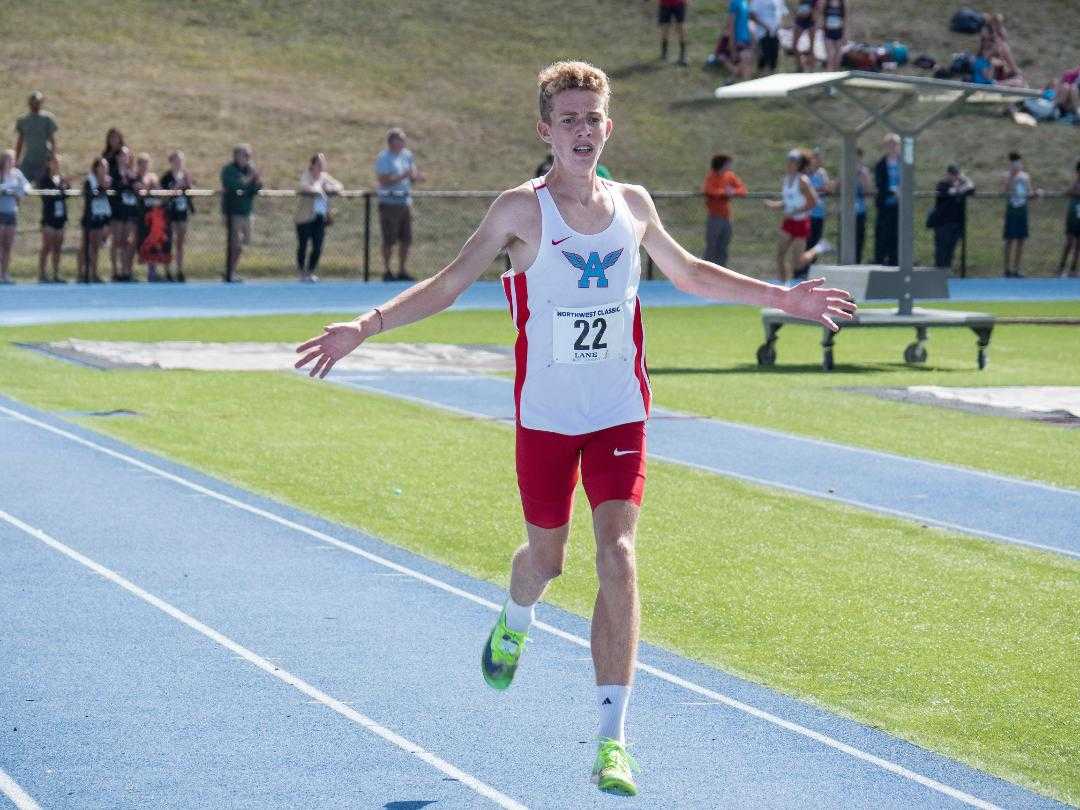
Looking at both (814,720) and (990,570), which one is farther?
(990,570)

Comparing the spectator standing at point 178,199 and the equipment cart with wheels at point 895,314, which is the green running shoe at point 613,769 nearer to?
the equipment cart with wheels at point 895,314

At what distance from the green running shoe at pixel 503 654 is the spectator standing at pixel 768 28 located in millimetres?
40798

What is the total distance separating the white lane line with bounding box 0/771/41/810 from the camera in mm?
5840

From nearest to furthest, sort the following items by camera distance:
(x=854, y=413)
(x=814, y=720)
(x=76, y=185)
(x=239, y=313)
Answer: (x=814, y=720) → (x=854, y=413) → (x=239, y=313) → (x=76, y=185)

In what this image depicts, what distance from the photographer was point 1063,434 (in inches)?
592

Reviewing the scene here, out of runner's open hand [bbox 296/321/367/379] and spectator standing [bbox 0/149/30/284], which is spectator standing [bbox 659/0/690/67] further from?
runner's open hand [bbox 296/321/367/379]

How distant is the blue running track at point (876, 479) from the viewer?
11234 mm

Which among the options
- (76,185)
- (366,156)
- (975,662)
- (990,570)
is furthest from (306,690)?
(366,156)

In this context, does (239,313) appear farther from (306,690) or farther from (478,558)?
(306,690)

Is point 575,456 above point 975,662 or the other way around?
above

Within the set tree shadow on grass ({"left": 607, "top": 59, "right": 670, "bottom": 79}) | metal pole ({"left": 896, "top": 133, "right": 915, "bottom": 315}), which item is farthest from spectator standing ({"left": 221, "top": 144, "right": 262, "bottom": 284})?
tree shadow on grass ({"left": 607, "top": 59, "right": 670, "bottom": 79})

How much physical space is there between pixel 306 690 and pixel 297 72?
45.1 meters

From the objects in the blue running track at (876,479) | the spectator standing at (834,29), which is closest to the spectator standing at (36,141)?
the blue running track at (876,479)

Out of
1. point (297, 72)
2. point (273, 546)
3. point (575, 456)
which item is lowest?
point (273, 546)
